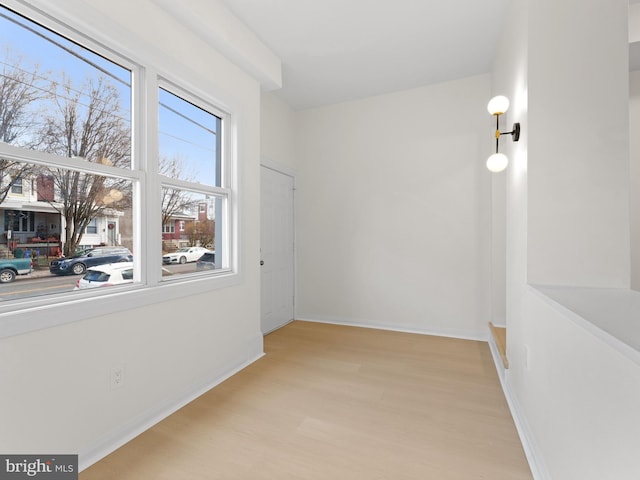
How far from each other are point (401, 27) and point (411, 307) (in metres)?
2.97

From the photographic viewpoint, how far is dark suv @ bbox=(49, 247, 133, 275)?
1.69 metres

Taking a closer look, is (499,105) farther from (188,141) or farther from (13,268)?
(13,268)

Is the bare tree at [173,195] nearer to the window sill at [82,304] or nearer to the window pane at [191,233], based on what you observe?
the window pane at [191,233]

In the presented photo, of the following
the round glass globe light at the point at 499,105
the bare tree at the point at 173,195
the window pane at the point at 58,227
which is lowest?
the window pane at the point at 58,227

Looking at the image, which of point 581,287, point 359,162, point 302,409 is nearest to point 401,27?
point 359,162

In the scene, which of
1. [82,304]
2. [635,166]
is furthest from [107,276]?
[635,166]

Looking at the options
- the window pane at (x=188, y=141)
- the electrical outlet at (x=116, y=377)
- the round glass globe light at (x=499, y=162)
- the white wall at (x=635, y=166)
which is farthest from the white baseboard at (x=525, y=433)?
the window pane at (x=188, y=141)

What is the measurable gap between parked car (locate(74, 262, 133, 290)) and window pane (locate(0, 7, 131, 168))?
2.09ft

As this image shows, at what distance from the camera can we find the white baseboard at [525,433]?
154cm

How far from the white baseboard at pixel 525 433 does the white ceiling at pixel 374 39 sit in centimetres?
292

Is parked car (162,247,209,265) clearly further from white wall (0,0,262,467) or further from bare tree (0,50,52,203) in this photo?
bare tree (0,50,52,203)

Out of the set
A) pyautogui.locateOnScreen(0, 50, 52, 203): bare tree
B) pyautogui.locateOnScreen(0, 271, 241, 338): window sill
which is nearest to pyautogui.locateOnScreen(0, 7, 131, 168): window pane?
pyautogui.locateOnScreen(0, 50, 52, 203): bare tree

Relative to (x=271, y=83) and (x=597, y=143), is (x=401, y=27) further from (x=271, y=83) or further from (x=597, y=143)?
(x=597, y=143)

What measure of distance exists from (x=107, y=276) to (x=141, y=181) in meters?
0.63
